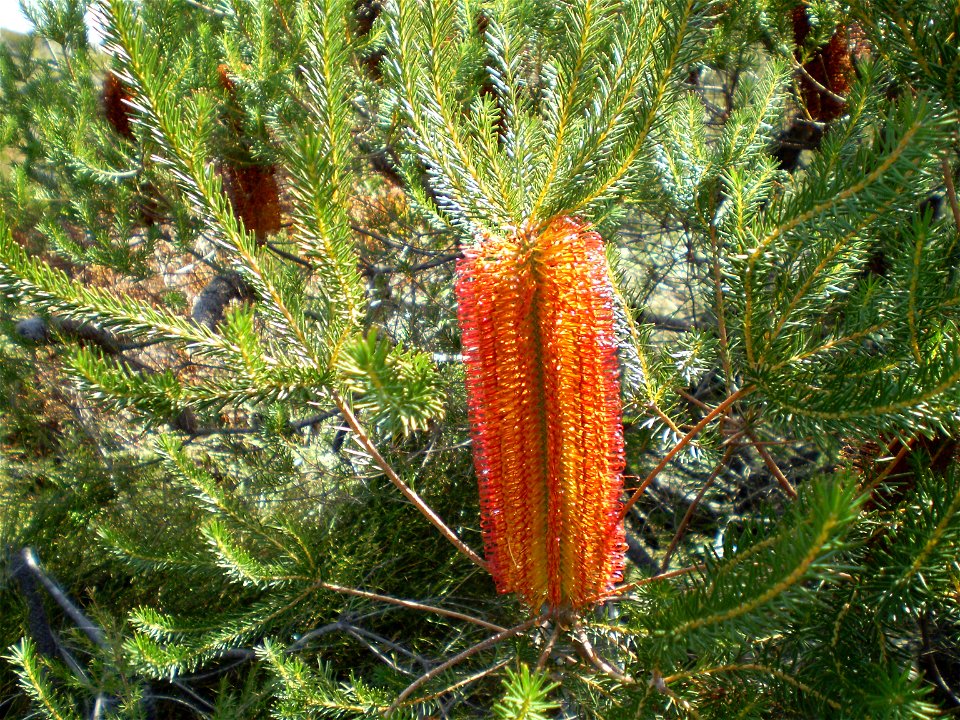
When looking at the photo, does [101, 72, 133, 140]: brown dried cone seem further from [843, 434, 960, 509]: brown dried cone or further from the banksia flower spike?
[843, 434, 960, 509]: brown dried cone

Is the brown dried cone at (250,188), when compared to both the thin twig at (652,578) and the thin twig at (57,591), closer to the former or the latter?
the thin twig at (57,591)

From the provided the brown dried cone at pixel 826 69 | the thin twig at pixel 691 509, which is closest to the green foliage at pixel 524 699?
the thin twig at pixel 691 509

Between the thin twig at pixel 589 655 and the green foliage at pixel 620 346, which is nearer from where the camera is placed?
the green foliage at pixel 620 346

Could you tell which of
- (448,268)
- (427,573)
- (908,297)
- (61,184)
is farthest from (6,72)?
(908,297)

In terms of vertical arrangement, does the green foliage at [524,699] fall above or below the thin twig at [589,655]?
above

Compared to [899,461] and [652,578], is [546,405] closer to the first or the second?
[652,578]

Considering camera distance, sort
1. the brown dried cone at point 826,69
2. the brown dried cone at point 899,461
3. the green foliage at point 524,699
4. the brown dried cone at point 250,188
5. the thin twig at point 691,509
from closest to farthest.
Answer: the green foliage at point 524,699 < the brown dried cone at point 899,461 < the thin twig at point 691,509 < the brown dried cone at point 826,69 < the brown dried cone at point 250,188

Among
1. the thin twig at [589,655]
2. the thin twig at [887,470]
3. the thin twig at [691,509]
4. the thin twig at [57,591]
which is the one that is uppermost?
the thin twig at [887,470]

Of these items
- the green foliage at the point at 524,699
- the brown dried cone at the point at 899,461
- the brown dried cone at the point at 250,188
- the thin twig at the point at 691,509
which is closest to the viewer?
the green foliage at the point at 524,699
